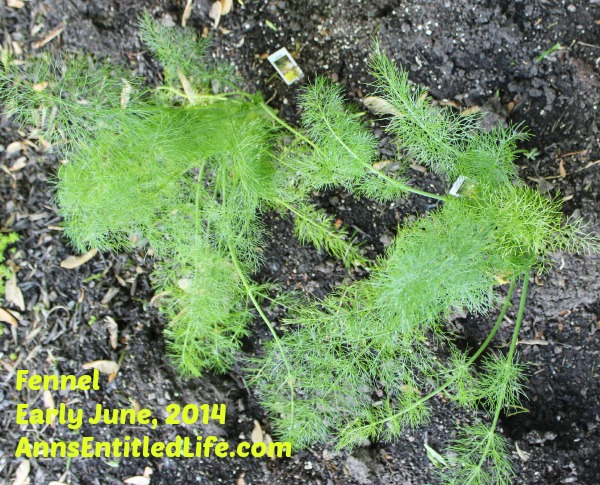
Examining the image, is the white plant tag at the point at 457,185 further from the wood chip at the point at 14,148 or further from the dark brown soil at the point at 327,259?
the wood chip at the point at 14,148

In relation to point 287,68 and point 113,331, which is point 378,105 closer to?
point 287,68

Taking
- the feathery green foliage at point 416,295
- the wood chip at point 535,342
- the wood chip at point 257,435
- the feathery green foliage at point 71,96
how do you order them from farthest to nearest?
1. the wood chip at point 257,435
2. the wood chip at point 535,342
3. the feathery green foliage at point 71,96
4. the feathery green foliage at point 416,295

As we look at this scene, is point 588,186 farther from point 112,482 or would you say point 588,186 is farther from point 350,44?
point 112,482

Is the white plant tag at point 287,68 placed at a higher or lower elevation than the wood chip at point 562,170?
higher

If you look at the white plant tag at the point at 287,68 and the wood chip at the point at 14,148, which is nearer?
the white plant tag at the point at 287,68

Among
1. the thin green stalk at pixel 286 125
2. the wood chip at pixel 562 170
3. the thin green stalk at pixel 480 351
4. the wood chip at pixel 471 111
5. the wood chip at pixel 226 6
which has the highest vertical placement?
the wood chip at pixel 226 6

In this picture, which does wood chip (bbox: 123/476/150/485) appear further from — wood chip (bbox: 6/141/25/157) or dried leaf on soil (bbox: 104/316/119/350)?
wood chip (bbox: 6/141/25/157)

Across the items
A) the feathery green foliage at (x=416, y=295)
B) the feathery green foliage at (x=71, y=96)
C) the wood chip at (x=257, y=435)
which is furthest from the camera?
the wood chip at (x=257, y=435)

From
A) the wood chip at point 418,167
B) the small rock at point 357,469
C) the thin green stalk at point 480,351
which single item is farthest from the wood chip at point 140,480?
the wood chip at point 418,167
